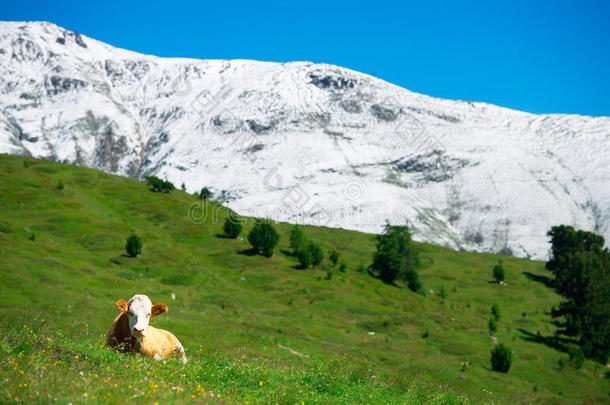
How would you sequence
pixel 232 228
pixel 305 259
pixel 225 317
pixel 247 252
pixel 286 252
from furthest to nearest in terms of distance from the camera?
1. pixel 286 252
2. pixel 232 228
3. pixel 247 252
4. pixel 305 259
5. pixel 225 317

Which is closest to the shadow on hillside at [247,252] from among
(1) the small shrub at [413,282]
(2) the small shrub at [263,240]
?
(2) the small shrub at [263,240]

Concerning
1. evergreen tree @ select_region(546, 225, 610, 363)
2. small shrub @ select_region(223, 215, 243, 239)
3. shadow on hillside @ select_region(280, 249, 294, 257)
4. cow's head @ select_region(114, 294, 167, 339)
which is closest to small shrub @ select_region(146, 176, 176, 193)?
small shrub @ select_region(223, 215, 243, 239)

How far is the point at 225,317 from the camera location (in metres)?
51.0

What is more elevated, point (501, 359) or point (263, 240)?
point (263, 240)

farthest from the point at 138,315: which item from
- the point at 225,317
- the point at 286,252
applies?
the point at 286,252

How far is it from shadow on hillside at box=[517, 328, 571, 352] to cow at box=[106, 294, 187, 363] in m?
62.5

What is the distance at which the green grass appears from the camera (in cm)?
1116

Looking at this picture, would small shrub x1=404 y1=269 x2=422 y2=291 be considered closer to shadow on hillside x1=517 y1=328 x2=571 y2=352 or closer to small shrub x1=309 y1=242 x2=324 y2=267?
small shrub x1=309 y1=242 x2=324 y2=267

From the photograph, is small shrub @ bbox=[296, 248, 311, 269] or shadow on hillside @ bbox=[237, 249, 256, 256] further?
shadow on hillside @ bbox=[237, 249, 256, 256]

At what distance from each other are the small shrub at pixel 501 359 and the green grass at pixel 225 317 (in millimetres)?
1699

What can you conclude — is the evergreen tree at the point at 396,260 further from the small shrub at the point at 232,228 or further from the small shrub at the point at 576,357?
the small shrub at the point at 576,357

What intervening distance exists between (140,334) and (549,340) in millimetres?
67335

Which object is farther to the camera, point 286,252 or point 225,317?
point 286,252

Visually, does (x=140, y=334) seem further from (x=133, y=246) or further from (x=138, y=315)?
(x=133, y=246)
